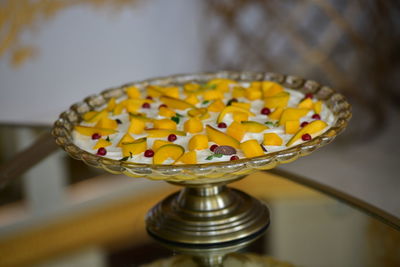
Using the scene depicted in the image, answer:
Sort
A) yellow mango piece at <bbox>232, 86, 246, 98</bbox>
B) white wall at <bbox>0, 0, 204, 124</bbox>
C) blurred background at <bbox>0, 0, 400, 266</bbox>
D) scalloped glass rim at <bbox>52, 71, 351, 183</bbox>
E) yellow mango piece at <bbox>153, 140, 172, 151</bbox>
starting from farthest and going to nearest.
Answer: white wall at <bbox>0, 0, 204, 124</bbox>, blurred background at <bbox>0, 0, 400, 266</bbox>, yellow mango piece at <bbox>232, 86, 246, 98</bbox>, yellow mango piece at <bbox>153, 140, 172, 151</bbox>, scalloped glass rim at <bbox>52, 71, 351, 183</bbox>

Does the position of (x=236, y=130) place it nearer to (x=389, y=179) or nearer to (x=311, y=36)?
(x=389, y=179)

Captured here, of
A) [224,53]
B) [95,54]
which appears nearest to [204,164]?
[95,54]

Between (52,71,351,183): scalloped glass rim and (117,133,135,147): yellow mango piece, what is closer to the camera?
(52,71,351,183): scalloped glass rim

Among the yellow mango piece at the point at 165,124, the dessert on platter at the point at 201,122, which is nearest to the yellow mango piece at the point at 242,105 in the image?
the dessert on platter at the point at 201,122

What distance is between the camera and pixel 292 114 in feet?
2.89

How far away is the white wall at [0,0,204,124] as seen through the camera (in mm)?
2457

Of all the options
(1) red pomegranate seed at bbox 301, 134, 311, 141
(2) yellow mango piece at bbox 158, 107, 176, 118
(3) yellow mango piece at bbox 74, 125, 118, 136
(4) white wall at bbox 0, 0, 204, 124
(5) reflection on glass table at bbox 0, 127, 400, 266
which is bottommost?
(4) white wall at bbox 0, 0, 204, 124

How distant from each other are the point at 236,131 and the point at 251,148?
69 millimetres

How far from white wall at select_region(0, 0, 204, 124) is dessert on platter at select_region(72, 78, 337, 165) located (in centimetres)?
151

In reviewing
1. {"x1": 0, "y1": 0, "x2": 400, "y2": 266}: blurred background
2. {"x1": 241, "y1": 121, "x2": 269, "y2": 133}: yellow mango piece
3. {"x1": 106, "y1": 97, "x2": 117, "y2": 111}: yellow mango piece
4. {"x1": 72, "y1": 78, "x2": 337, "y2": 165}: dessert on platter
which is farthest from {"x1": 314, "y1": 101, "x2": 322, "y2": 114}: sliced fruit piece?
{"x1": 0, "y1": 0, "x2": 400, "y2": 266}: blurred background

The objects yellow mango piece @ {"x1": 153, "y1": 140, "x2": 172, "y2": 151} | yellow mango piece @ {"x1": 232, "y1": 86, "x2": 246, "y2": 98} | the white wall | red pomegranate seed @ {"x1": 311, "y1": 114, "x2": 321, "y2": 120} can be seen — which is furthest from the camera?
the white wall

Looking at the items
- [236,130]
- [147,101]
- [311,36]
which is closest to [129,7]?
[311,36]

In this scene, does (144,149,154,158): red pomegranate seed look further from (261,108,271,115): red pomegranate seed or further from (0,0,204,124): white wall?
(0,0,204,124): white wall

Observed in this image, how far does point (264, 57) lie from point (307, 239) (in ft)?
5.68
